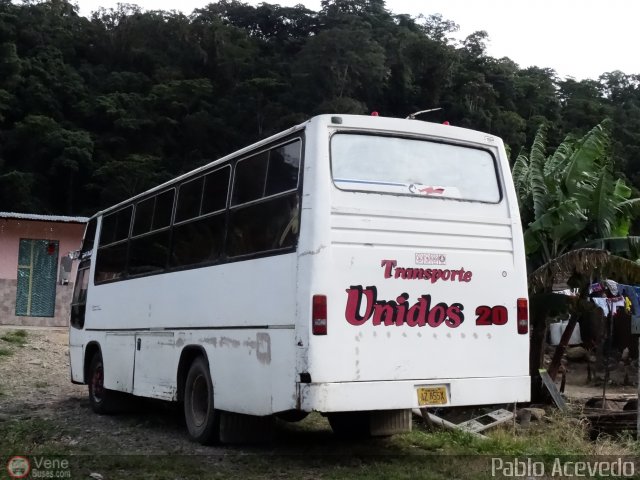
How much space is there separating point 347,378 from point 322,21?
55.0 meters

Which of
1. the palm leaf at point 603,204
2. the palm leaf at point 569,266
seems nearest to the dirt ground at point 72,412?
the palm leaf at point 569,266

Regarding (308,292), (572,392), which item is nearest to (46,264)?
(572,392)

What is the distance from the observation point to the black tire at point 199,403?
7641mm

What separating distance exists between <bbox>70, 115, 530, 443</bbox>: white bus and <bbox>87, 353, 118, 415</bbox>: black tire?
113 inches

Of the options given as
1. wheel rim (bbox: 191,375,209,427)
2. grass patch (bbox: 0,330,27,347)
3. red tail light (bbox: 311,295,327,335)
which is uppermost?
red tail light (bbox: 311,295,327,335)

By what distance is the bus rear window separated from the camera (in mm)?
6645

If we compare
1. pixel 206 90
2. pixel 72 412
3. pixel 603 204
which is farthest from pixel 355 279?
pixel 206 90

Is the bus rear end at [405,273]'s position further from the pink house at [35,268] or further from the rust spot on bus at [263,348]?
the pink house at [35,268]

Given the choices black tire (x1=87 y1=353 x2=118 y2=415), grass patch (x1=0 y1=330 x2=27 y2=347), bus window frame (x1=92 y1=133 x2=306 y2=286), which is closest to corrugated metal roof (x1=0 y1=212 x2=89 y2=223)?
grass patch (x1=0 y1=330 x2=27 y2=347)

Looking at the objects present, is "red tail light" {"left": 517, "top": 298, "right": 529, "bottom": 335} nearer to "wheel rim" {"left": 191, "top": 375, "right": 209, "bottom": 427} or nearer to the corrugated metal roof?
"wheel rim" {"left": 191, "top": 375, "right": 209, "bottom": 427}

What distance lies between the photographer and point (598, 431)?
9680mm

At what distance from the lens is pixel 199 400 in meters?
8.05

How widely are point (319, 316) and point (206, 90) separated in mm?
43396

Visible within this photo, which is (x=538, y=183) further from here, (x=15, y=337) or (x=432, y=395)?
(x=15, y=337)
